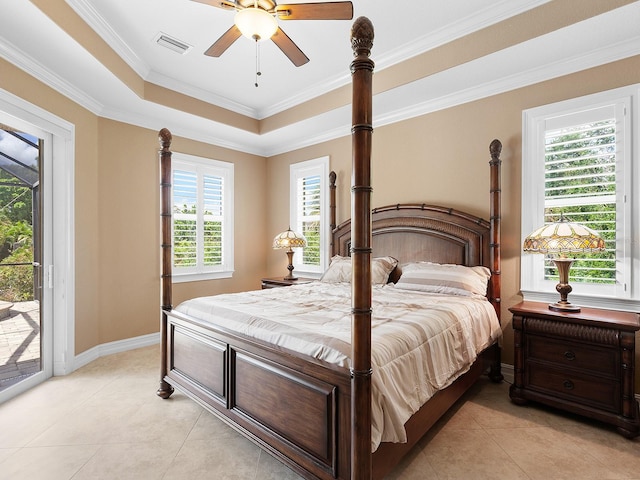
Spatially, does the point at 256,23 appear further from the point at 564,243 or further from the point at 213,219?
the point at 213,219

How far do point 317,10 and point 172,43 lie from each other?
1.74 metres

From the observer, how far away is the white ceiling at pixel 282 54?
253cm

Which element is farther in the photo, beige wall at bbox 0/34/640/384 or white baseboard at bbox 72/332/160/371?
white baseboard at bbox 72/332/160/371

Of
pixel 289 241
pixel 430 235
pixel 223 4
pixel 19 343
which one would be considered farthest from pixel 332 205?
pixel 19 343

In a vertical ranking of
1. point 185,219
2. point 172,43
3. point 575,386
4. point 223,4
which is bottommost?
point 575,386

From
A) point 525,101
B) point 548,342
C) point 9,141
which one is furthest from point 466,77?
point 9,141

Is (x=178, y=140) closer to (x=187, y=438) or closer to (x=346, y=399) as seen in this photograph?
(x=187, y=438)

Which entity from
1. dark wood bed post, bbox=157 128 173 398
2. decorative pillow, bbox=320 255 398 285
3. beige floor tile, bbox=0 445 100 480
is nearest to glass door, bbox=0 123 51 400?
beige floor tile, bbox=0 445 100 480

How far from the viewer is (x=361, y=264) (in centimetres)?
143

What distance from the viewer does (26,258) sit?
299 centimetres

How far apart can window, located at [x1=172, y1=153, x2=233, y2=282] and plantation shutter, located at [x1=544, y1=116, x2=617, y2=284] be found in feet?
13.3

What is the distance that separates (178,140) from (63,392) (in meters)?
3.14

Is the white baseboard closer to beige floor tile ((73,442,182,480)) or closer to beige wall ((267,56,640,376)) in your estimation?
beige floor tile ((73,442,182,480))

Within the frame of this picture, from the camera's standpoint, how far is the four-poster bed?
1.42 metres
